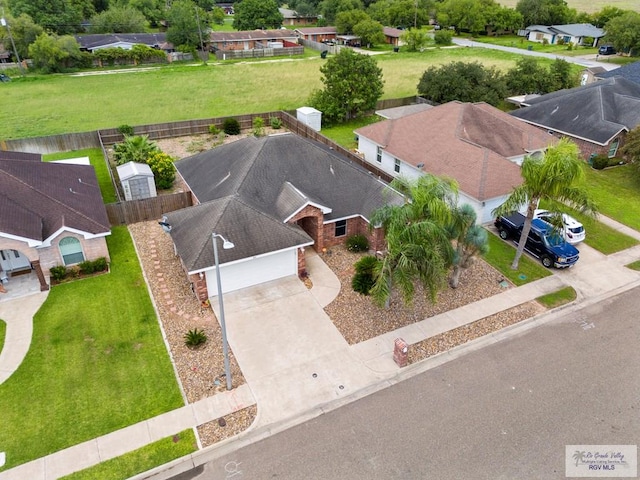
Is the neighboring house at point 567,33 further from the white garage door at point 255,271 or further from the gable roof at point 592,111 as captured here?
the white garage door at point 255,271

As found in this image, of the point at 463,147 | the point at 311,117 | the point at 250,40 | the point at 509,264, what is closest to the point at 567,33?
the point at 250,40

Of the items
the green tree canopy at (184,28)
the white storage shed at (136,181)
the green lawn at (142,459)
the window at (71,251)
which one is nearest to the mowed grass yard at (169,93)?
the green tree canopy at (184,28)

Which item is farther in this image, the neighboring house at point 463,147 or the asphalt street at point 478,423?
the neighboring house at point 463,147

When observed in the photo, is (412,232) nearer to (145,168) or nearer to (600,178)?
(145,168)

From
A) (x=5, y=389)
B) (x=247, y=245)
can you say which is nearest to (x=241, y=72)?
(x=247, y=245)

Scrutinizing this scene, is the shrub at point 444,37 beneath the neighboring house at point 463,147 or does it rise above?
above

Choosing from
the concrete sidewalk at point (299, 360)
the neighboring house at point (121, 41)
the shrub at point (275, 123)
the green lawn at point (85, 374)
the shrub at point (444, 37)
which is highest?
the neighboring house at point (121, 41)

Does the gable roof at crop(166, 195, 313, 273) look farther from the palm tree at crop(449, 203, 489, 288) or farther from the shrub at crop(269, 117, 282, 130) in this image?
the shrub at crop(269, 117, 282, 130)

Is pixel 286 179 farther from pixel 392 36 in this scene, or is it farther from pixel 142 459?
pixel 392 36
